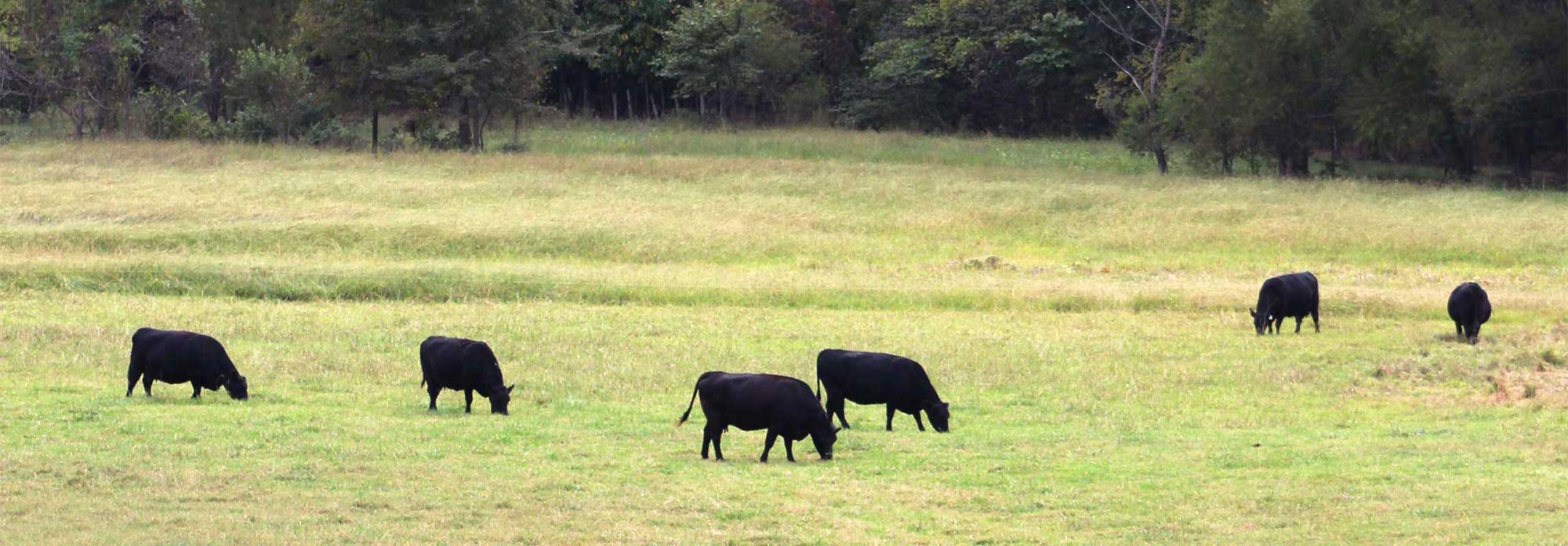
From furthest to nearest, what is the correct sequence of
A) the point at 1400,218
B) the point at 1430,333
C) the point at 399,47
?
1. the point at 399,47
2. the point at 1400,218
3. the point at 1430,333

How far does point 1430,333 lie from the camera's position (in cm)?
2516

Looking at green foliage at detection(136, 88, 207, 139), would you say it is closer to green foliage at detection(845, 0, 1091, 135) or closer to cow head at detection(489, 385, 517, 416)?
green foliage at detection(845, 0, 1091, 135)

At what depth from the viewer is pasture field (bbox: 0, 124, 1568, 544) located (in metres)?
12.6

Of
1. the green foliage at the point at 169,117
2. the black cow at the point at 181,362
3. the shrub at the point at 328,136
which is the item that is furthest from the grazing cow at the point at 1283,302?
the green foliage at the point at 169,117

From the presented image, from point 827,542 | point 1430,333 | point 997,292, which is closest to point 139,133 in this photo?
point 997,292

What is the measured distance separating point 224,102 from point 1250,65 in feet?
138

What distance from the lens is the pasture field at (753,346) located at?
41.5ft

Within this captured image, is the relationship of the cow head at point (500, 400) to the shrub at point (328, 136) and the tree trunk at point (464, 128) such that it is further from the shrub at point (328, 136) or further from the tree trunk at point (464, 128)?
the tree trunk at point (464, 128)

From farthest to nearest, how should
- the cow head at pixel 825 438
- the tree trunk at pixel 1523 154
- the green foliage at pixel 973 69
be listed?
1. the green foliage at pixel 973 69
2. the tree trunk at pixel 1523 154
3. the cow head at pixel 825 438

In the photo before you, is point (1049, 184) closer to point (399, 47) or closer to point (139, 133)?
point (399, 47)

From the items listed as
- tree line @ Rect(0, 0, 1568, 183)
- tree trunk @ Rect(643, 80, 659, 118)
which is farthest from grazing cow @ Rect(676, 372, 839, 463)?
tree trunk @ Rect(643, 80, 659, 118)

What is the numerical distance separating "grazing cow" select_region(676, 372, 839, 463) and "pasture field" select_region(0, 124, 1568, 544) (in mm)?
376

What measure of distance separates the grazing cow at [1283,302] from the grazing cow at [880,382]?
10791 millimetres

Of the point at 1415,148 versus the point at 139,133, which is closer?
the point at 139,133
